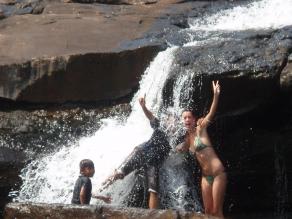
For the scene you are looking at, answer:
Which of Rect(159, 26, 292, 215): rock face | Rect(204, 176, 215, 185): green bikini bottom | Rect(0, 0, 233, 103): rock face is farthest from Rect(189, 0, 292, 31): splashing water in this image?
Rect(204, 176, 215, 185): green bikini bottom

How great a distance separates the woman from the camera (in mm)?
8039

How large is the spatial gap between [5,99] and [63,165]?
228 centimetres

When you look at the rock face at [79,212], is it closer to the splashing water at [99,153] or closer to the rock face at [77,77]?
the splashing water at [99,153]

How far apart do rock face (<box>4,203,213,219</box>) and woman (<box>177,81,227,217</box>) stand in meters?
1.32

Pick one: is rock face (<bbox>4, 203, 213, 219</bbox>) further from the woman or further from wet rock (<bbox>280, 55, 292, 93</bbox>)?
wet rock (<bbox>280, 55, 292, 93</bbox>)

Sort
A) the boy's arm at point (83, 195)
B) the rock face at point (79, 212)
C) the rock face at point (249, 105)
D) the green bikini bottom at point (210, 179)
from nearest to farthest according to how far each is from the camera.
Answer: the rock face at point (79, 212) → the boy's arm at point (83, 195) → the green bikini bottom at point (210, 179) → the rock face at point (249, 105)

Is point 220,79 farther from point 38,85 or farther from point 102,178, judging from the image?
point 38,85

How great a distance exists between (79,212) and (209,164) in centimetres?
212

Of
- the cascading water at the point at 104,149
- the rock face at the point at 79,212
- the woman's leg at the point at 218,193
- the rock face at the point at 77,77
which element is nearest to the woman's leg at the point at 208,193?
the woman's leg at the point at 218,193

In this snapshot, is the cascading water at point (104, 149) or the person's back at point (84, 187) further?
the cascading water at point (104, 149)

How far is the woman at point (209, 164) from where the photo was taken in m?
8.04

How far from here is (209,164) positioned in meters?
8.15

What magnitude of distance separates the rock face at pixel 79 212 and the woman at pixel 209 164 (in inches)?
52.0

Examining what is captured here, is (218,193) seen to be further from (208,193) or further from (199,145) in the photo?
(199,145)
